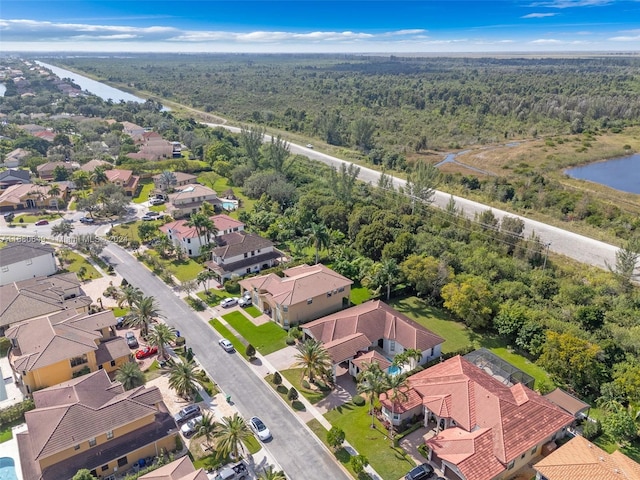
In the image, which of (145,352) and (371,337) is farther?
(371,337)

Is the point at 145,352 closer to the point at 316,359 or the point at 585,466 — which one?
the point at 316,359

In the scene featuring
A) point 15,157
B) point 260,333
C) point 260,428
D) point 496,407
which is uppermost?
point 15,157

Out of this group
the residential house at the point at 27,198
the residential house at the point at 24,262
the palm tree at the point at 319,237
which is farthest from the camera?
the residential house at the point at 27,198

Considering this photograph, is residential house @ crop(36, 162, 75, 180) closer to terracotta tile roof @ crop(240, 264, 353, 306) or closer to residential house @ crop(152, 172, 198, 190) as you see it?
residential house @ crop(152, 172, 198, 190)

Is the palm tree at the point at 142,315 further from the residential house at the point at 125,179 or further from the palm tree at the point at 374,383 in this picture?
the residential house at the point at 125,179

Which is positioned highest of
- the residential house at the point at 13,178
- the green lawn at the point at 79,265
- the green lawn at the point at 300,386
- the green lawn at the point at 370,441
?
the residential house at the point at 13,178

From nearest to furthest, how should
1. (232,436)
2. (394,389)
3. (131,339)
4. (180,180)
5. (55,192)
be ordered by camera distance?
(232,436), (394,389), (131,339), (55,192), (180,180)

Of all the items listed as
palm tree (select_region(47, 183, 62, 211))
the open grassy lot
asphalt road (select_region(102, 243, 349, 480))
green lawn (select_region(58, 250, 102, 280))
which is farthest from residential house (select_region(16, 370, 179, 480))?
palm tree (select_region(47, 183, 62, 211))

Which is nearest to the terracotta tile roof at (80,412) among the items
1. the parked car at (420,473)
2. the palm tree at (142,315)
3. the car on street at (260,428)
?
the car on street at (260,428)

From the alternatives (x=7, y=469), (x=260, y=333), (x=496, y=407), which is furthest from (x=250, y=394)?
(x=496, y=407)
